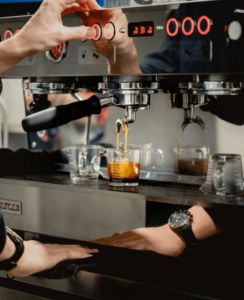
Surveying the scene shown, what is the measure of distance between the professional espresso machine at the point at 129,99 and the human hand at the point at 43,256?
2 centimetres

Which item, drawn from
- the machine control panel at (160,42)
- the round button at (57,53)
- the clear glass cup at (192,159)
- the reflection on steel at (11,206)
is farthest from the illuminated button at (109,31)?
the reflection on steel at (11,206)

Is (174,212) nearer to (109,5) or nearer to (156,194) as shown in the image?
(156,194)

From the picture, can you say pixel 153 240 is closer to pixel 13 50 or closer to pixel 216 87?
pixel 216 87

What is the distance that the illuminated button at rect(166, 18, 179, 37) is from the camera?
760mm

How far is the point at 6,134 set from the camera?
4.14ft

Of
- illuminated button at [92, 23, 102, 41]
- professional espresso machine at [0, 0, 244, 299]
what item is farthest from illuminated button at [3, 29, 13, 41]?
illuminated button at [92, 23, 102, 41]

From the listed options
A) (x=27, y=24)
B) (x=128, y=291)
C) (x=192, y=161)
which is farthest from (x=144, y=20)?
(x=128, y=291)

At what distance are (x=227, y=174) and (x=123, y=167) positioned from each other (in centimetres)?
24

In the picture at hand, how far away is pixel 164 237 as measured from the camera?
0.79m

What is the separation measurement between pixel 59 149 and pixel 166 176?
1.10 ft

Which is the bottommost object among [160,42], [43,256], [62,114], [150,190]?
[43,256]

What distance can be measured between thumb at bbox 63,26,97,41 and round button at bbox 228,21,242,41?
0.28 meters

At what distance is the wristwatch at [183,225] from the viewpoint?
76cm

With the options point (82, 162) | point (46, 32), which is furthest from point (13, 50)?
point (82, 162)
